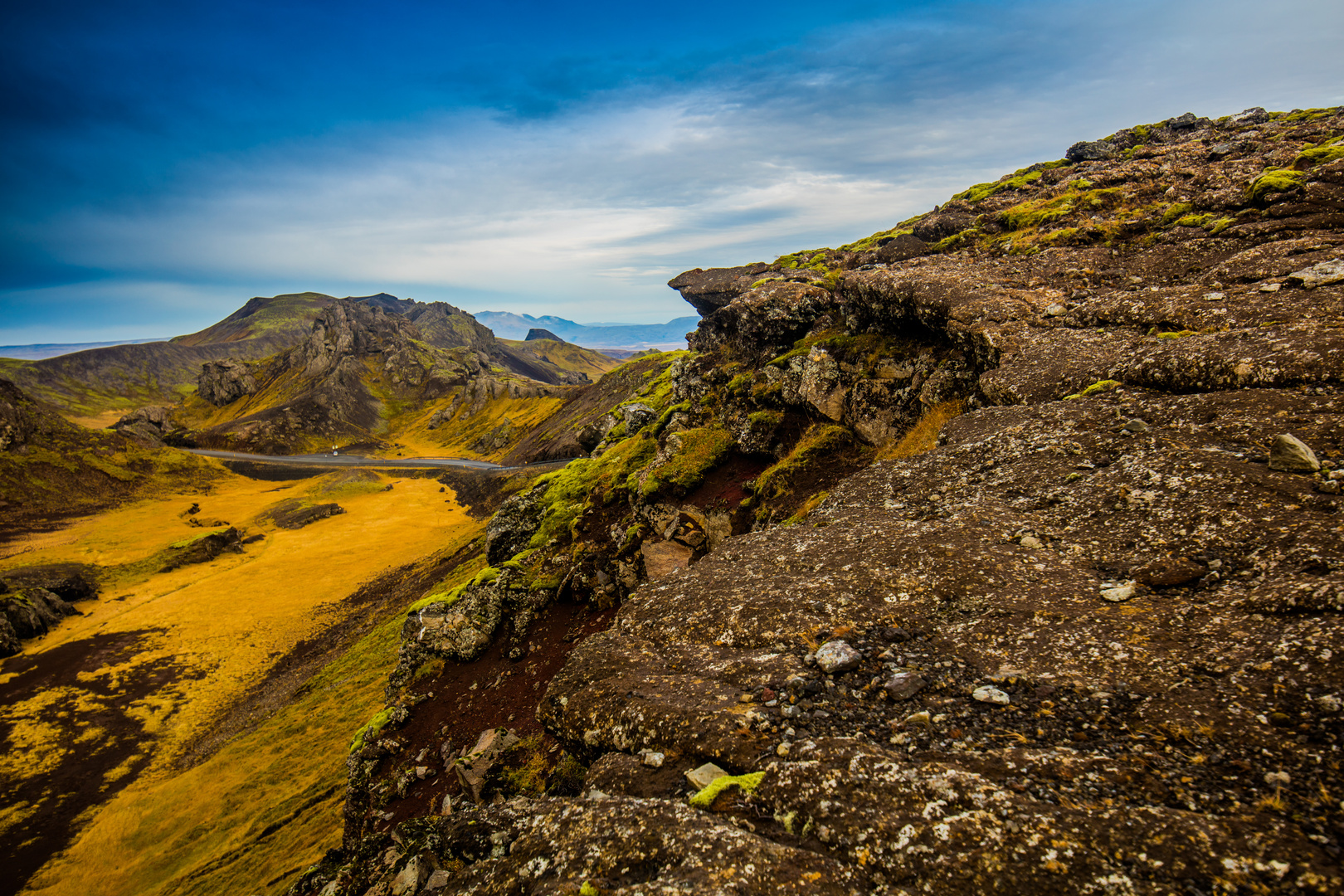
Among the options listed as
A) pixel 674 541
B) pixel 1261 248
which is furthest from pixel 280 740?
pixel 1261 248

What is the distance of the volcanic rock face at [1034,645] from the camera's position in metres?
5.69

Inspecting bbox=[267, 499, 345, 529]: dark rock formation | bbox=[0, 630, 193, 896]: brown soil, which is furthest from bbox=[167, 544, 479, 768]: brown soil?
bbox=[267, 499, 345, 529]: dark rock formation

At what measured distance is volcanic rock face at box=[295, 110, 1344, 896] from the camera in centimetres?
569

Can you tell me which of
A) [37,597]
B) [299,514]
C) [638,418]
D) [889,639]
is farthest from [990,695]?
[299,514]

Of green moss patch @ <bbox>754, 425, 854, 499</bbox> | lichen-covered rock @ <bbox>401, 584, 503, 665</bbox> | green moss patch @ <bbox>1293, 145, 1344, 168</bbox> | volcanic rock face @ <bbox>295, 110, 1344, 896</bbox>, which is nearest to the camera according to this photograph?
volcanic rock face @ <bbox>295, 110, 1344, 896</bbox>

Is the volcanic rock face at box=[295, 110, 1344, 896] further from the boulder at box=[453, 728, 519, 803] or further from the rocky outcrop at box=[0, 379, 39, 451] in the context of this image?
the rocky outcrop at box=[0, 379, 39, 451]

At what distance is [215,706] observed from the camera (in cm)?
4034

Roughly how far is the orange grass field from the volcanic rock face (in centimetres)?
1214

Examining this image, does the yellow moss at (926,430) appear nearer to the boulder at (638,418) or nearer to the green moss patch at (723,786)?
the green moss patch at (723,786)

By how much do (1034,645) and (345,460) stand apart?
190 metres

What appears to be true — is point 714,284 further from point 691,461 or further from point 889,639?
point 889,639

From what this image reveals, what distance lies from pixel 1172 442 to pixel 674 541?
18.1 metres

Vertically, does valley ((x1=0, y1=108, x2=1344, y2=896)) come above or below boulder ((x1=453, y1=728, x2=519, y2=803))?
above

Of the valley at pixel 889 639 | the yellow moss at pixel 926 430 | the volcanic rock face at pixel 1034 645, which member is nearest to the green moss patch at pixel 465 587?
the valley at pixel 889 639
